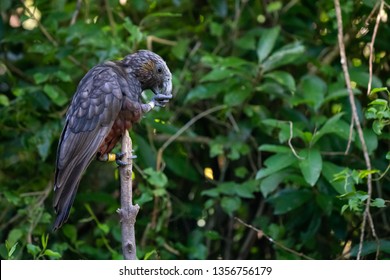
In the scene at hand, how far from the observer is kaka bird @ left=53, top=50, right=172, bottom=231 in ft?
11.5

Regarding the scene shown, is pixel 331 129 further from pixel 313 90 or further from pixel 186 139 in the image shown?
pixel 186 139

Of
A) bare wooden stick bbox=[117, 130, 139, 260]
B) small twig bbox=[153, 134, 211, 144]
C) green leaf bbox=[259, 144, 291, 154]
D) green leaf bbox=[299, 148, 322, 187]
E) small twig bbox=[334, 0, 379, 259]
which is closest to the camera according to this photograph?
bare wooden stick bbox=[117, 130, 139, 260]

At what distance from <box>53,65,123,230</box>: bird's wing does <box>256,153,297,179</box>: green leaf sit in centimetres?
88

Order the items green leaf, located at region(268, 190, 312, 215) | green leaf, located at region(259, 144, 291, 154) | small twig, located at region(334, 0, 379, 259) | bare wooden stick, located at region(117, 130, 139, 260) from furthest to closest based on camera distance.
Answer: green leaf, located at region(268, 190, 312, 215) < green leaf, located at region(259, 144, 291, 154) < small twig, located at region(334, 0, 379, 259) < bare wooden stick, located at region(117, 130, 139, 260)

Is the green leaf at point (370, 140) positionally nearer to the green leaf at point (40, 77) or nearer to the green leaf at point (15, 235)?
the green leaf at point (40, 77)

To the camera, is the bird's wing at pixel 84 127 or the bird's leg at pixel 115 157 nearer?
the bird's leg at pixel 115 157

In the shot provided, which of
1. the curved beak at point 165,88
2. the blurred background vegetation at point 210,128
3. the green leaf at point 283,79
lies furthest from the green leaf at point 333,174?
the curved beak at point 165,88

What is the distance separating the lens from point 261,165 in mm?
5070

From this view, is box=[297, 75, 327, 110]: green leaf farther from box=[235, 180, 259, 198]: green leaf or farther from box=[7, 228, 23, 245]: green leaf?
box=[7, 228, 23, 245]: green leaf

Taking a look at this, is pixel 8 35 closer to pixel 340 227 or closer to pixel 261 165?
pixel 261 165

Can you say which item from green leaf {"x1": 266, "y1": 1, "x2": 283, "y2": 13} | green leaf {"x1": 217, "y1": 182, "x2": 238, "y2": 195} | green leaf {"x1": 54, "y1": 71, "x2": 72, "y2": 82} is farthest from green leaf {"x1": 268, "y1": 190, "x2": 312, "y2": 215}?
green leaf {"x1": 54, "y1": 71, "x2": 72, "y2": 82}

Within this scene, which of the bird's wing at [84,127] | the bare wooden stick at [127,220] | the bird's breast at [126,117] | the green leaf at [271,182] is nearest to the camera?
the bare wooden stick at [127,220]

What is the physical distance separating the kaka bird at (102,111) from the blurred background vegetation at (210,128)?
0.75m

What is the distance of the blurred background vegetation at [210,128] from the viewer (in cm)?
454
